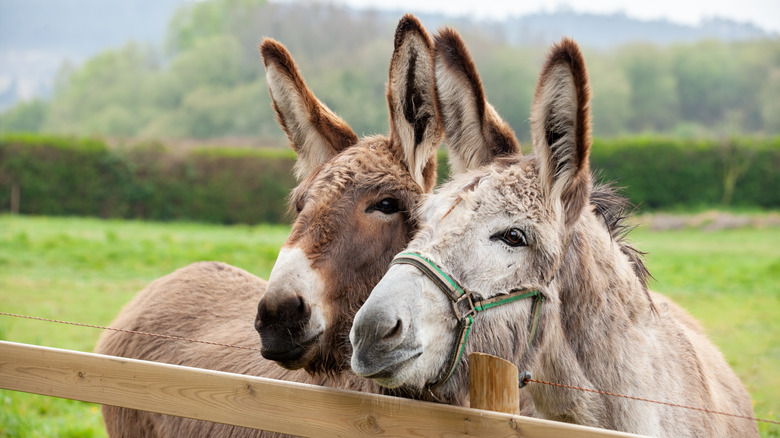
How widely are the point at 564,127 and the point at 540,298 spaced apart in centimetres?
64

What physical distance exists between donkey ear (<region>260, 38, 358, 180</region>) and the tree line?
1563 inches

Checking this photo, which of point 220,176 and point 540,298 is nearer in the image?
point 540,298

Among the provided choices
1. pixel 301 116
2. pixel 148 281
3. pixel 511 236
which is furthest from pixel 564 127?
pixel 148 281

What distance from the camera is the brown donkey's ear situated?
2643mm

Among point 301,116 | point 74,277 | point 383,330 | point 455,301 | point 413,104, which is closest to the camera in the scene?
point 383,330

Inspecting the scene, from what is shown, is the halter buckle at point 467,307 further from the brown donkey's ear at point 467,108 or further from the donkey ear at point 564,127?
the brown donkey's ear at point 467,108

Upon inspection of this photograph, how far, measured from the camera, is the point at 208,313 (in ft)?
13.4

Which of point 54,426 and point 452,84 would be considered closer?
point 452,84

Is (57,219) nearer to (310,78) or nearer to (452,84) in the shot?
(452,84)

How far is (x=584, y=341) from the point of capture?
238cm

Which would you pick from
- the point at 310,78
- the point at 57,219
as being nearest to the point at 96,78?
the point at 310,78

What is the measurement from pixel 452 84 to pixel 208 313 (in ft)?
7.81

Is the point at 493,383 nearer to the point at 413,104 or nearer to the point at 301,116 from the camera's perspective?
the point at 413,104

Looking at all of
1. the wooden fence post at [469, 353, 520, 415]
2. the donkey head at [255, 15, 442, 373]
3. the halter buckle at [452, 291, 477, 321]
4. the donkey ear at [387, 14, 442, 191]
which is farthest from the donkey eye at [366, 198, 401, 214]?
the wooden fence post at [469, 353, 520, 415]
